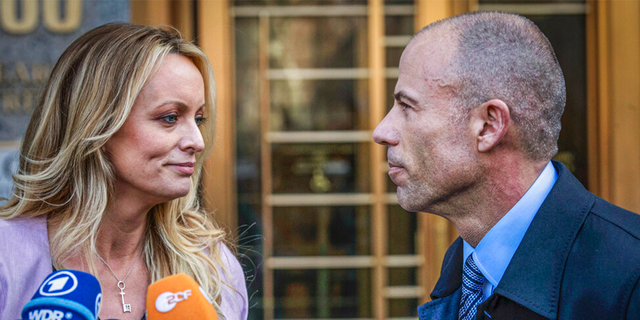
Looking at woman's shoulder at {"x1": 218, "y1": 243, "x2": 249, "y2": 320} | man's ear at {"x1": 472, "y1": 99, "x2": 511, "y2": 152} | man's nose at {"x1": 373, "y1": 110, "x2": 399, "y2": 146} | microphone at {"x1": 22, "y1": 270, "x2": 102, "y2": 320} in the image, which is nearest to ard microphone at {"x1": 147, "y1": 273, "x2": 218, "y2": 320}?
microphone at {"x1": 22, "y1": 270, "x2": 102, "y2": 320}

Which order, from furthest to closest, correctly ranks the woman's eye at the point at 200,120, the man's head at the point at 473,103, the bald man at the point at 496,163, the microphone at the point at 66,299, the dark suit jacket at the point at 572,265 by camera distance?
the woman's eye at the point at 200,120
the man's head at the point at 473,103
the bald man at the point at 496,163
the dark suit jacket at the point at 572,265
the microphone at the point at 66,299

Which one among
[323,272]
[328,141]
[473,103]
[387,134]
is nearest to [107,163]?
[387,134]

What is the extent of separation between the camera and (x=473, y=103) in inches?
57.7

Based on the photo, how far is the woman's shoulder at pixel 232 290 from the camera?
6.12ft

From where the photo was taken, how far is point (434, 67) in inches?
59.2

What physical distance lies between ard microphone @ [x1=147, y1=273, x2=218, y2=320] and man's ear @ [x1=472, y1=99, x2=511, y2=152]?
791 millimetres

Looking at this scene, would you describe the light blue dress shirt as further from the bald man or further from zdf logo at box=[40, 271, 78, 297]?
zdf logo at box=[40, 271, 78, 297]

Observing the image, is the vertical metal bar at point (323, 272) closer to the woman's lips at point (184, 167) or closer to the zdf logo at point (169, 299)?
the woman's lips at point (184, 167)

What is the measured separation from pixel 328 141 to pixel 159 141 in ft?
7.66

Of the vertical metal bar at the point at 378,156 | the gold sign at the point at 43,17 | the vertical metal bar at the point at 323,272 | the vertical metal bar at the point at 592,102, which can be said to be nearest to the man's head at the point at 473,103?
the vertical metal bar at the point at 378,156

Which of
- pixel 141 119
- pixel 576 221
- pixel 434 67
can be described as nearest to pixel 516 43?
pixel 434 67

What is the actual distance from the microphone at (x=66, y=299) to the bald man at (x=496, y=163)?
84cm

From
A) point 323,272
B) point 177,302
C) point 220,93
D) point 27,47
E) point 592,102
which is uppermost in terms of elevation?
point 27,47

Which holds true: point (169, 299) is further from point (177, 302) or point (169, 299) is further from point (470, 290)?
point (470, 290)
